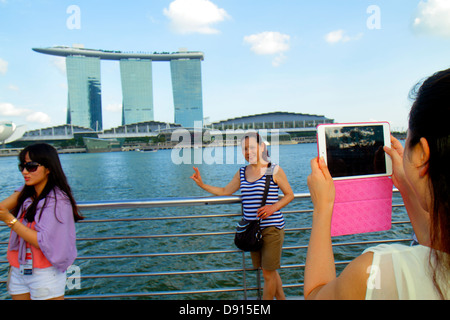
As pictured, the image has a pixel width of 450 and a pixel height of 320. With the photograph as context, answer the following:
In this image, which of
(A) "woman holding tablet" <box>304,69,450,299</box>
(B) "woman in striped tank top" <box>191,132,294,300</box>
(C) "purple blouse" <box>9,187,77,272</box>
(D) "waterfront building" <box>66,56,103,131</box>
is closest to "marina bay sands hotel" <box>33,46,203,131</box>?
(D) "waterfront building" <box>66,56,103,131</box>

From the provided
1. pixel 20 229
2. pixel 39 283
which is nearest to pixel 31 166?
pixel 20 229

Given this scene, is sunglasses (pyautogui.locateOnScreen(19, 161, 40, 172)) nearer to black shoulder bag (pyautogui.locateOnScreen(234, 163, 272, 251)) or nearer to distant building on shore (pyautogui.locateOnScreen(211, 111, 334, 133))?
black shoulder bag (pyautogui.locateOnScreen(234, 163, 272, 251))

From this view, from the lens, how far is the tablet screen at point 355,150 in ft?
3.08

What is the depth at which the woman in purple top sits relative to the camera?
1580mm

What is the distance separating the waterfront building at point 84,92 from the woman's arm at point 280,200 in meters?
111

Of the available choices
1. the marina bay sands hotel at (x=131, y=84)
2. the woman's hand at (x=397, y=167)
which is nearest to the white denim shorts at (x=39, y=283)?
the woman's hand at (x=397, y=167)

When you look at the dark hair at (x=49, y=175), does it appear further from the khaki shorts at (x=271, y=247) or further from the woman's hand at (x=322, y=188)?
the woman's hand at (x=322, y=188)

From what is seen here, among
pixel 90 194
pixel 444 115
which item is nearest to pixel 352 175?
pixel 444 115

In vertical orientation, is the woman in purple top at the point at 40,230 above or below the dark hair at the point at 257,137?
below

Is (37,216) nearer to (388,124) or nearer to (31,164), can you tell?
(31,164)

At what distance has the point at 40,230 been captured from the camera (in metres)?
1.58

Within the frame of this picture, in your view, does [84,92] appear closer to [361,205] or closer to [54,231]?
[54,231]
